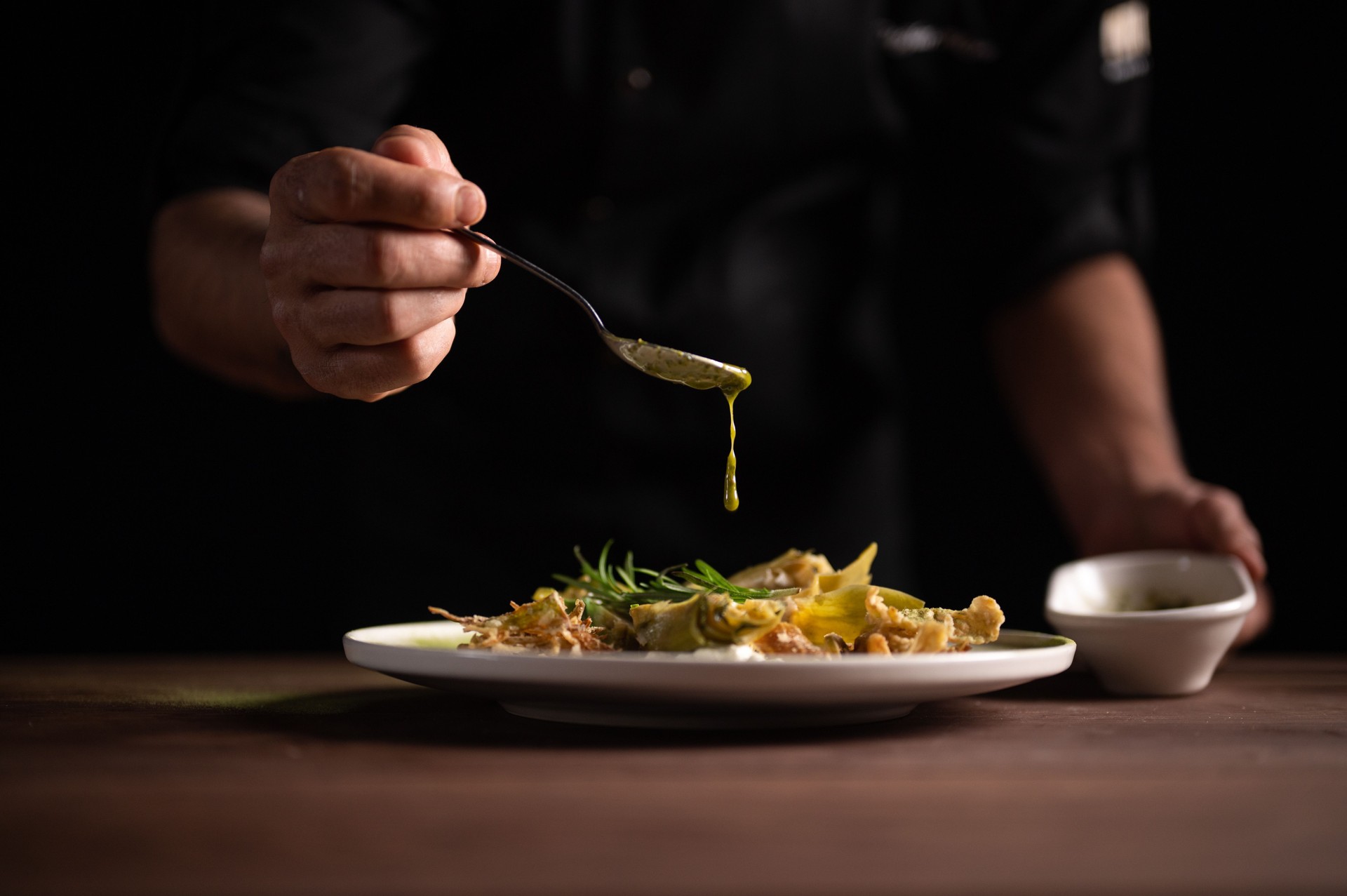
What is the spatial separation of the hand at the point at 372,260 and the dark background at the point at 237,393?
212 cm

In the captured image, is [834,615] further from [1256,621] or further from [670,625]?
[1256,621]

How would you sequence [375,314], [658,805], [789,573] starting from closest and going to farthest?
[658,805] < [375,314] < [789,573]

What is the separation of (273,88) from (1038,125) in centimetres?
141

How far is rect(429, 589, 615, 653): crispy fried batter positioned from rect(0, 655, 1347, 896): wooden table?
0.07 meters

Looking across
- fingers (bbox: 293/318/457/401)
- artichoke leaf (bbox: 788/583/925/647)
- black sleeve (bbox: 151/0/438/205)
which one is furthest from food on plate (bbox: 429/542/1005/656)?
black sleeve (bbox: 151/0/438/205)

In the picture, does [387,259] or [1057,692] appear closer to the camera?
[387,259]

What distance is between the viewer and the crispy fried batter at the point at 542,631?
102 cm

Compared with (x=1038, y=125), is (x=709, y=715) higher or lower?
lower

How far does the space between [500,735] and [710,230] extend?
125 centimetres

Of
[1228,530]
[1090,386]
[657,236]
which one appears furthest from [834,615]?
[1090,386]

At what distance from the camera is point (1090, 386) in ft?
6.79

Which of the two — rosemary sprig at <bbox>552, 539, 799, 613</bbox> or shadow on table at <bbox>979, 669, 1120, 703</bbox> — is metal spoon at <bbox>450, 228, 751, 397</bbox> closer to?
rosemary sprig at <bbox>552, 539, 799, 613</bbox>

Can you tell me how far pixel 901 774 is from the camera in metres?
0.78

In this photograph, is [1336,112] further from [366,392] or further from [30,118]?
[30,118]
